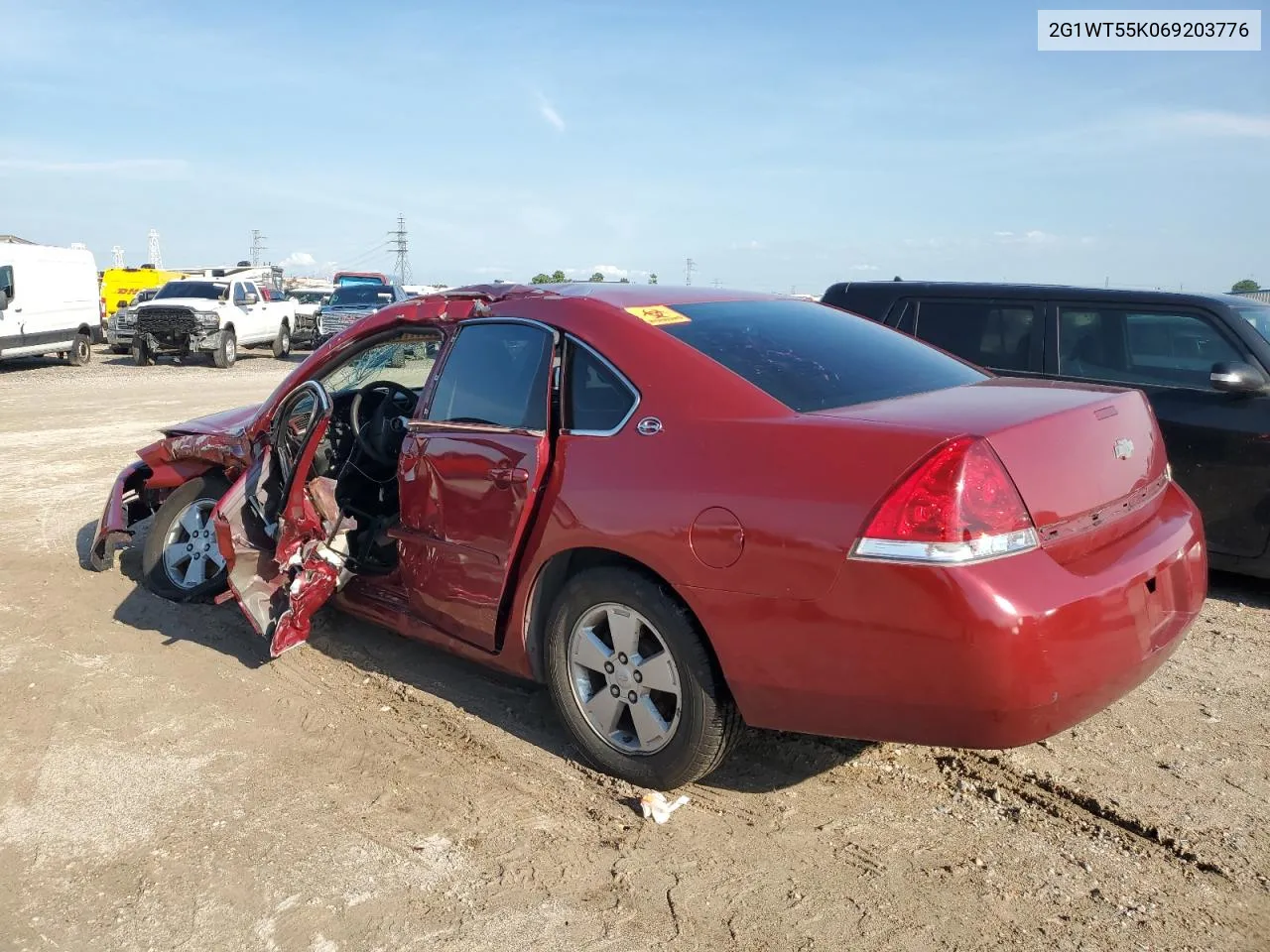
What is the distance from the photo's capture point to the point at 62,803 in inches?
136

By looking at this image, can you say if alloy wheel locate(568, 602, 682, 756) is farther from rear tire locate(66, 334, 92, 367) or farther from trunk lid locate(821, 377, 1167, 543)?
rear tire locate(66, 334, 92, 367)

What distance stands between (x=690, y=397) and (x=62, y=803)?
2.48 metres

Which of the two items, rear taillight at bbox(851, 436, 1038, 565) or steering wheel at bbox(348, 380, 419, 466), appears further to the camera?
steering wheel at bbox(348, 380, 419, 466)

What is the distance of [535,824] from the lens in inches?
128

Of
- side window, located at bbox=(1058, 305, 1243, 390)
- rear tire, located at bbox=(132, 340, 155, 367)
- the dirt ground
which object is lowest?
the dirt ground

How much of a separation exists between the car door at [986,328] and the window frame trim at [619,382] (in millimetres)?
3339

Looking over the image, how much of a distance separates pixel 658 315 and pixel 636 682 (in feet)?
4.17

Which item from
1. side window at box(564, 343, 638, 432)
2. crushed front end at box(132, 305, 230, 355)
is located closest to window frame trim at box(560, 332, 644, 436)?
side window at box(564, 343, 638, 432)

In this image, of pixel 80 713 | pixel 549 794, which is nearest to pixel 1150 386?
pixel 549 794

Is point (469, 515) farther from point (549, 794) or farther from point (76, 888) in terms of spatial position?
point (76, 888)

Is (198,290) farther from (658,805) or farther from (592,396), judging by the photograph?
(658,805)

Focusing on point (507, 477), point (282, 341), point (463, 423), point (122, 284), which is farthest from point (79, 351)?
point (507, 477)

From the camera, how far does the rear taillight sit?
2.67 metres

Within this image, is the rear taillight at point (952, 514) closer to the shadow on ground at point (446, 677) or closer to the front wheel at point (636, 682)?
the front wheel at point (636, 682)
